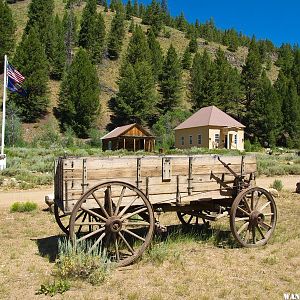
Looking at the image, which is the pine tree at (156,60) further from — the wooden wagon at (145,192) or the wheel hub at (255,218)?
the wheel hub at (255,218)

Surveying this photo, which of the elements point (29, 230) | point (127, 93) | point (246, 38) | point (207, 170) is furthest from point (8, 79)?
point (246, 38)

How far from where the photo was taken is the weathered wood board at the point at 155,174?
5.55m

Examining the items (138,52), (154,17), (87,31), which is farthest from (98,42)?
(154,17)

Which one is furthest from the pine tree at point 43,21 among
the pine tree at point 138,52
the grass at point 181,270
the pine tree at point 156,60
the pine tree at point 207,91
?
the grass at point 181,270

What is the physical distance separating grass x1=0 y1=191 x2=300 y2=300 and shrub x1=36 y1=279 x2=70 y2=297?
0.08 meters

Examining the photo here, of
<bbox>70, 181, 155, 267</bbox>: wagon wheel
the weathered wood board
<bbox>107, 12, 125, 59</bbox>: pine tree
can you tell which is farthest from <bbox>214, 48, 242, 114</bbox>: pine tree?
<bbox>70, 181, 155, 267</bbox>: wagon wheel

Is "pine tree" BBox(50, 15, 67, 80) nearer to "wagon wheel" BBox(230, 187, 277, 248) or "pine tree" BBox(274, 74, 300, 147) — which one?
"pine tree" BBox(274, 74, 300, 147)

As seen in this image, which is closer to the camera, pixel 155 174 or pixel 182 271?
pixel 182 271

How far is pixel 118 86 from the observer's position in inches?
2672

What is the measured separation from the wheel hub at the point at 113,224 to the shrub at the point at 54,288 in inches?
42.0

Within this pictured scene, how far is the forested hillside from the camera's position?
176ft

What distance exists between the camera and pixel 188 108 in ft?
224

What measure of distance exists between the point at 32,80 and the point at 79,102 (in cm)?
707

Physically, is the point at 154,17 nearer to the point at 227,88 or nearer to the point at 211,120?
the point at 227,88
